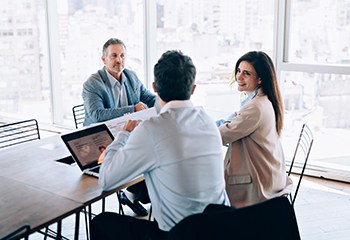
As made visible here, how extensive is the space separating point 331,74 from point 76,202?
9.38 feet

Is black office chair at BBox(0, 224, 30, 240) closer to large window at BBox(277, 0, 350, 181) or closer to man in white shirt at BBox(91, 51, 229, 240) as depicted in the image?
man in white shirt at BBox(91, 51, 229, 240)

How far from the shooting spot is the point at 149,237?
1907 mm

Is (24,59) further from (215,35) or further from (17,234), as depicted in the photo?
(17,234)

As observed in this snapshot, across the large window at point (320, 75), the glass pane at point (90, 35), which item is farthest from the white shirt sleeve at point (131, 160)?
the glass pane at point (90, 35)

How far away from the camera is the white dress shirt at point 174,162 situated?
1738 millimetres

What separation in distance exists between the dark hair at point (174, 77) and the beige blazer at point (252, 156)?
580 mm

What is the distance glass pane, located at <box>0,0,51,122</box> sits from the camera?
566 centimetres

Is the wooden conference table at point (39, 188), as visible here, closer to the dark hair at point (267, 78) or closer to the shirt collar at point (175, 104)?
the shirt collar at point (175, 104)

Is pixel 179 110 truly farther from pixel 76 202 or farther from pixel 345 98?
pixel 345 98

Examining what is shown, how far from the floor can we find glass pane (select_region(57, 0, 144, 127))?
202 cm

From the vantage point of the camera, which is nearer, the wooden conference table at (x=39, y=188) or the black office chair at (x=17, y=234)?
the black office chair at (x=17, y=234)

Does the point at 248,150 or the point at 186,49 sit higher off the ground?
the point at 186,49

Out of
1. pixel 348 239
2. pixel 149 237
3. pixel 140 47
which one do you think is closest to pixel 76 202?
pixel 149 237

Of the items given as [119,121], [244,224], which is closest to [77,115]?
[119,121]
